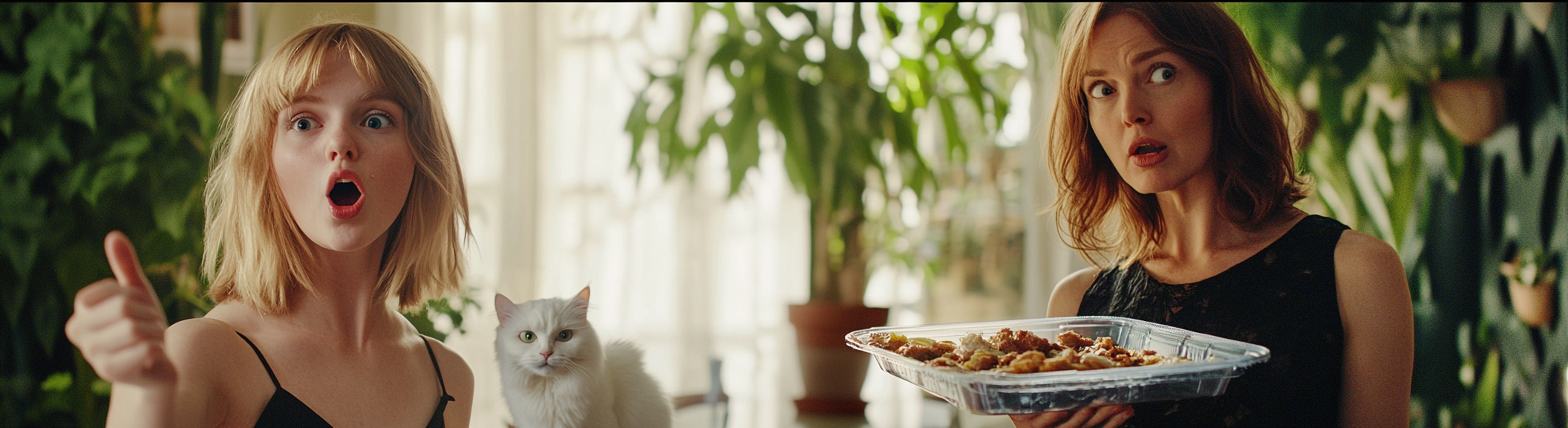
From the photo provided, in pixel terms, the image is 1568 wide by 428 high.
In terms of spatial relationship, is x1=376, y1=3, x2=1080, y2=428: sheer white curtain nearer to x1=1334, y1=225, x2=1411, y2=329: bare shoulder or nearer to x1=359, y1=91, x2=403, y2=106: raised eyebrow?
x1=1334, y1=225, x2=1411, y2=329: bare shoulder

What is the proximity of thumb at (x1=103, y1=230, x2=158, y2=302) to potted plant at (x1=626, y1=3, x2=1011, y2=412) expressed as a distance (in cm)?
124

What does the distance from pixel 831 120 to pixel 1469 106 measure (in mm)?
1131

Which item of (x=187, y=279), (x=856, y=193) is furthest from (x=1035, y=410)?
(x=187, y=279)

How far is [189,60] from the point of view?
1.69m

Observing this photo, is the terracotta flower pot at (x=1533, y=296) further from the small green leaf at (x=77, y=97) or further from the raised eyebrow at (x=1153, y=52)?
the small green leaf at (x=77, y=97)

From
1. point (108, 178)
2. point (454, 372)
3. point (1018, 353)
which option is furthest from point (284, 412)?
point (108, 178)

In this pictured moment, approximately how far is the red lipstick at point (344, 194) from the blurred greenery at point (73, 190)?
79cm

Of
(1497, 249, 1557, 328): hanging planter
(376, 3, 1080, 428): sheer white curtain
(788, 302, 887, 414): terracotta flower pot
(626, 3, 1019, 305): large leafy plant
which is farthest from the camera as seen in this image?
(376, 3, 1080, 428): sheer white curtain

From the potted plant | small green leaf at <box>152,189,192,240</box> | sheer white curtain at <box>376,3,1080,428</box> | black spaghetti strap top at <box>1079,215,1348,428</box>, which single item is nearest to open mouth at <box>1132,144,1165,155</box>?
black spaghetti strap top at <box>1079,215,1348,428</box>

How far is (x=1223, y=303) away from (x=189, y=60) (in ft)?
6.47

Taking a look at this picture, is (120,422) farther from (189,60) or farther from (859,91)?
(189,60)

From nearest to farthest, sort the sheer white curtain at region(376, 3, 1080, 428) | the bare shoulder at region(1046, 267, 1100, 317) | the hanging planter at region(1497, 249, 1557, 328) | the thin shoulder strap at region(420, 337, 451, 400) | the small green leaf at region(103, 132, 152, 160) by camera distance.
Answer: the thin shoulder strap at region(420, 337, 451, 400)
the bare shoulder at region(1046, 267, 1100, 317)
the hanging planter at region(1497, 249, 1557, 328)
the small green leaf at region(103, 132, 152, 160)
the sheer white curtain at region(376, 3, 1080, 428)

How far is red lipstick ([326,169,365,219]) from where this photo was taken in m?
0.57

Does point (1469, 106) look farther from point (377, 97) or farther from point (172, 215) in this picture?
point (172, 215)
